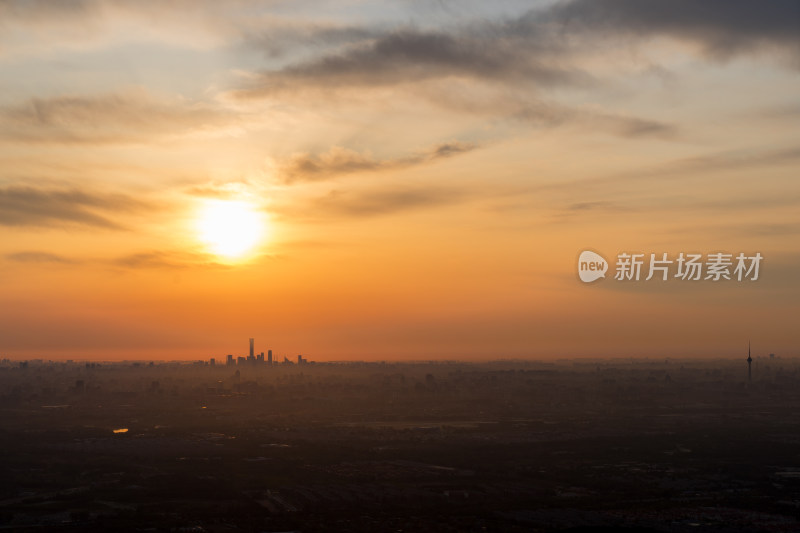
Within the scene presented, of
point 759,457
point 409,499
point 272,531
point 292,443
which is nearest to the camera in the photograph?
point 272,531

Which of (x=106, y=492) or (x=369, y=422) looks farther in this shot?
(x=369, y=422)

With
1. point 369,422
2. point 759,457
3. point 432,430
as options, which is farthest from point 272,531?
point 369,422

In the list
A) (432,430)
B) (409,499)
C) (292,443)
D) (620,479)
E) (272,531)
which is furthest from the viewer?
(432,430)

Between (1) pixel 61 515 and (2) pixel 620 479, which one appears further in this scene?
(2) pixel 620 479

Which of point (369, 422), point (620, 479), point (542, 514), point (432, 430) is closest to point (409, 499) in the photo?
point (542, 514)

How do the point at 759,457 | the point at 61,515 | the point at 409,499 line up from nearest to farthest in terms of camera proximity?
the point at 61,515 < the point at 409,499 < the point at 759,457

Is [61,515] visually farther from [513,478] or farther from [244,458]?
[513,478]

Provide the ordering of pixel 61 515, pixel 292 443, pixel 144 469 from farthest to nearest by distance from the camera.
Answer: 1. pixel 292 443
2. pixel 144 469
3. pixel 61 515

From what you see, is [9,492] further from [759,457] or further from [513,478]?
[759,457]
